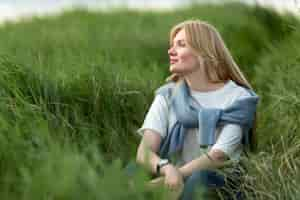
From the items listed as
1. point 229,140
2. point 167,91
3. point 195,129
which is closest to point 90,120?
point 167,91

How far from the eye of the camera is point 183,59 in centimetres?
366

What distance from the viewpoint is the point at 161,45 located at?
7746 mm

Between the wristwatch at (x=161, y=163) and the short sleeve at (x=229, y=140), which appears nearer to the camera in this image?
the wristwatch at (x=161, y=163)

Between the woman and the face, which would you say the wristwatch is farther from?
the face

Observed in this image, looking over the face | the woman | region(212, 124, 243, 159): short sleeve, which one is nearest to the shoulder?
the woman

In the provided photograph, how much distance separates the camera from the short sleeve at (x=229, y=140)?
3463 mm

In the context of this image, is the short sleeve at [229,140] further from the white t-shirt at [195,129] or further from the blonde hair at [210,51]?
the blonde hair at [210,51]

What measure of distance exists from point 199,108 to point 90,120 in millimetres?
758

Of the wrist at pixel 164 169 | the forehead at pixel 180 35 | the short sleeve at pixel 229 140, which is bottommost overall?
the wrist at pixel 164 169

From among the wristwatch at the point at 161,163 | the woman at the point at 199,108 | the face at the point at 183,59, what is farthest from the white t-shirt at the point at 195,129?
the wristwatch at the point at 161,163

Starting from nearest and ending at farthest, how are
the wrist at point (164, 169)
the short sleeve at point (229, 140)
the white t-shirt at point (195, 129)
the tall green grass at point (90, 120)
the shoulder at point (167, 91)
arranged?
the tall green grass at point (90, 120), the wrist at point (164, 169), the short sleeve at point (229, 140), the white t-shirt at point (195, 129), the shoulder at point (167, 91)

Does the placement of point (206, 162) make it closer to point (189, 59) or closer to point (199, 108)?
point (199, 108)

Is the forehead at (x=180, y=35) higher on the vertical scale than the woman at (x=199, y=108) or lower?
higher

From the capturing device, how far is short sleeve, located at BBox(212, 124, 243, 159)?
346cm
